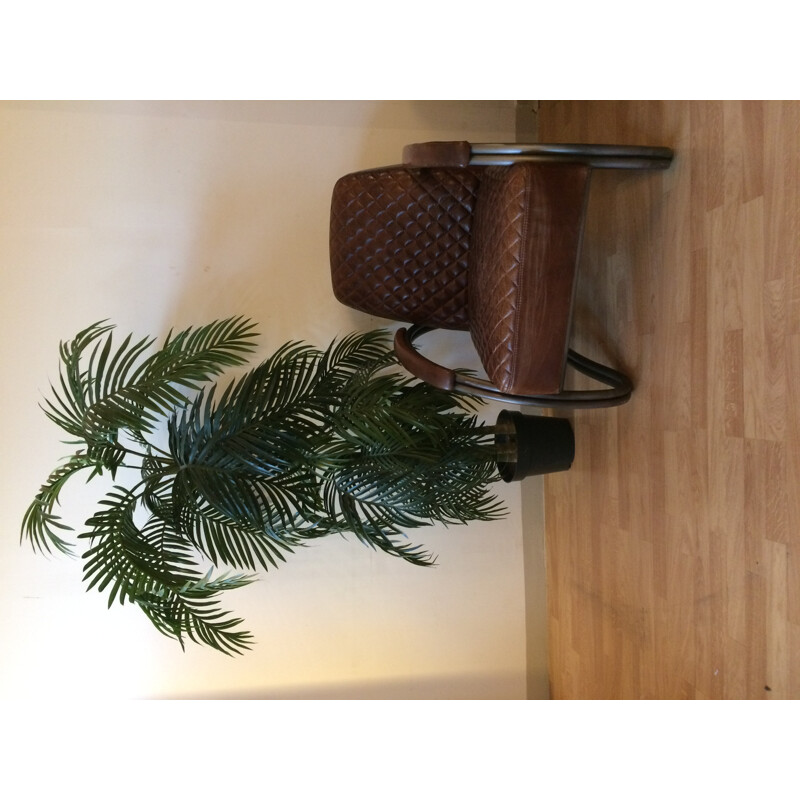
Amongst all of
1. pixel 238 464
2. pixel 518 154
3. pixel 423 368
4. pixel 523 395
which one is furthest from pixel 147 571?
pixel 518 154

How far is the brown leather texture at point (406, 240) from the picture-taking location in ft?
5.89

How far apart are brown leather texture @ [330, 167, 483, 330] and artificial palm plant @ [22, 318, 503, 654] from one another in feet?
0.74

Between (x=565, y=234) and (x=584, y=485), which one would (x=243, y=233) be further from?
(x=584, y=485)

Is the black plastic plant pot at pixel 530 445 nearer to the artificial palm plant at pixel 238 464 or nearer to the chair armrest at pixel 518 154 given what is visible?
the artificial palm plant at pixel 238 464

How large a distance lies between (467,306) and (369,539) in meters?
0.71

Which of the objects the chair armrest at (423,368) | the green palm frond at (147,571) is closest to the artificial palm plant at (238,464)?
the green palm frond at (147,571)

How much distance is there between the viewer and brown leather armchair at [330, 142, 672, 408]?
1371 mm

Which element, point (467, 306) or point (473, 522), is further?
point (473, 522)

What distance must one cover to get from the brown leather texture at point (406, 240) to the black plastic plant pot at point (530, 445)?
0.34 metres

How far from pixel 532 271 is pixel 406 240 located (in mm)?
548
